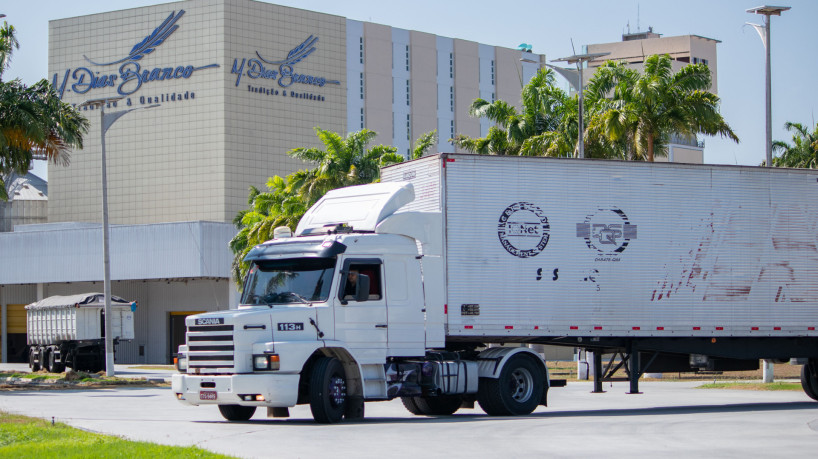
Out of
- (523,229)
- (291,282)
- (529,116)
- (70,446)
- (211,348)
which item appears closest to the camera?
(70,446)

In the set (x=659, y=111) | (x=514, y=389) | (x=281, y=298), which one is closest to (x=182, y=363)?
(x=281, y=298)

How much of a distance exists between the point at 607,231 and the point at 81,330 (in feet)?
104

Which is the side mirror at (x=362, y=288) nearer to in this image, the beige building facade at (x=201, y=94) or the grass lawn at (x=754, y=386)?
the grass lawn at (x=754, y=386)

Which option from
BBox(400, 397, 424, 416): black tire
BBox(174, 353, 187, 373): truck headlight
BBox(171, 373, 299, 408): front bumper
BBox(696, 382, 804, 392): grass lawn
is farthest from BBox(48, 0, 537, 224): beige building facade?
BBox(171, 373, 299, 408): front bumper

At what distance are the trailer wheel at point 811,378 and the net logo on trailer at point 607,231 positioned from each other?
563cm

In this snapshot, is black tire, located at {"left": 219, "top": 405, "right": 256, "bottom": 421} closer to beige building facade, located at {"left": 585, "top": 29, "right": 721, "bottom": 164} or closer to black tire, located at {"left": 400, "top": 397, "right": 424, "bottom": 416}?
black tire, located at {"left": 400, "top": 397, "right": 424, "bottom": 416}

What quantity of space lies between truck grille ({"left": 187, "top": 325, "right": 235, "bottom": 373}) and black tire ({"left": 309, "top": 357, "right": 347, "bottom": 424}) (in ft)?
4.42

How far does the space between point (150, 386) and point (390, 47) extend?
51168 millimetres

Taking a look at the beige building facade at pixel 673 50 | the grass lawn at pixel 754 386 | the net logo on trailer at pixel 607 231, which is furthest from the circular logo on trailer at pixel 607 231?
the beige building facade at pixel 673 50

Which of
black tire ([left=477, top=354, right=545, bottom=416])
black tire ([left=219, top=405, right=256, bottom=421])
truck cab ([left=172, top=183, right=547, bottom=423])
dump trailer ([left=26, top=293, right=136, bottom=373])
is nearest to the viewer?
truck cab ([left=172, top=183, right=547, bottom=423])

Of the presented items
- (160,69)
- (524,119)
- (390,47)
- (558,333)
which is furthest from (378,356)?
(390,47)

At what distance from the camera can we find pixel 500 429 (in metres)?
17.1

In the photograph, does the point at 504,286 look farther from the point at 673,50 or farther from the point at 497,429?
the point at 673,50

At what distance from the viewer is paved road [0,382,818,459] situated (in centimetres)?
1430
